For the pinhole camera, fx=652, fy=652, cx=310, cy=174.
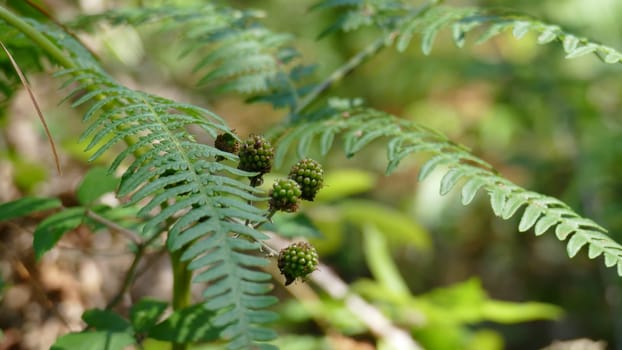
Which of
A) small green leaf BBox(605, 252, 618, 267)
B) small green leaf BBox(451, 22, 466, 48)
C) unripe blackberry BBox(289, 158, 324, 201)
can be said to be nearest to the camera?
small green leaf BBox(605, 252, 618, 267)

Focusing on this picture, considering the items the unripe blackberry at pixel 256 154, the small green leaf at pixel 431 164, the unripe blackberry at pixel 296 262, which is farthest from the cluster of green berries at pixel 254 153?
the small green leaf at pixel 431 164

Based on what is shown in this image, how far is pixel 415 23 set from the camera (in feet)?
4.47

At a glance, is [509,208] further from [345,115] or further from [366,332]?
[366,332]


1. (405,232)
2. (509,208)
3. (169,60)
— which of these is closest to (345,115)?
(509,208)

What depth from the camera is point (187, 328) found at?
3.47ft

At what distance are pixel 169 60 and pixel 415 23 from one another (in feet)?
10.1

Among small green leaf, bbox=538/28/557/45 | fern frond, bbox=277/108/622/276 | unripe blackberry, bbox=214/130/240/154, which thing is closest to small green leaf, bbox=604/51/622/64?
small green leaf, bbox=538/28/557/45

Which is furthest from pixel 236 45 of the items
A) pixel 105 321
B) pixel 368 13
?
pixel 105 321

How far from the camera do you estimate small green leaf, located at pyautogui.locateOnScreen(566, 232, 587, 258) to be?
2.94ft

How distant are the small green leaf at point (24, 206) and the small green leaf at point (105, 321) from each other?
0.23 m

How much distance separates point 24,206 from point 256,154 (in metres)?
0.52

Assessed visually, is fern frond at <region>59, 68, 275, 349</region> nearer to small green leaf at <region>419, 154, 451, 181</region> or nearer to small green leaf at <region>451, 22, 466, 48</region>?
small green leaf at <region>419, 154, 451, 181</region>

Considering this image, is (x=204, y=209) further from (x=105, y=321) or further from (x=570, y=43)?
(x=570, y=43)

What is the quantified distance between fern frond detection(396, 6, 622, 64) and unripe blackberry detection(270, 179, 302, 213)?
0.41 metres
